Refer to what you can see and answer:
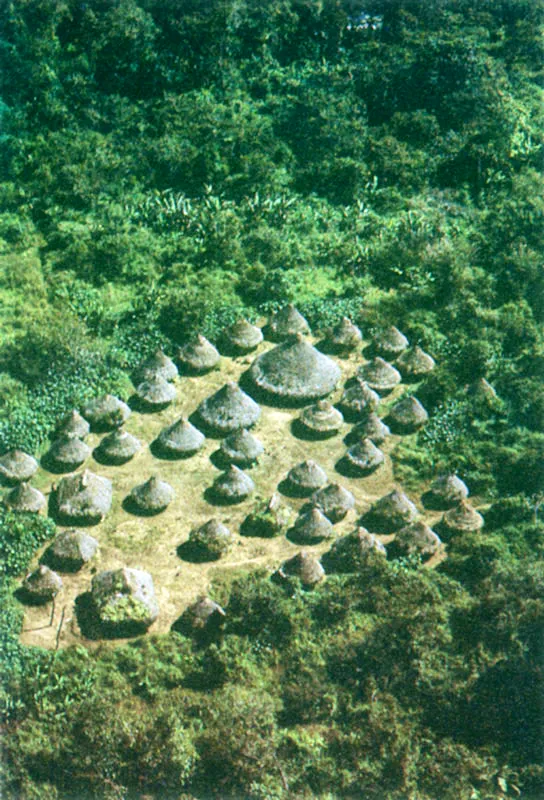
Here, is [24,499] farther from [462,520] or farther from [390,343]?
[390,343]

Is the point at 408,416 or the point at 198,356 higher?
the point at 198,356

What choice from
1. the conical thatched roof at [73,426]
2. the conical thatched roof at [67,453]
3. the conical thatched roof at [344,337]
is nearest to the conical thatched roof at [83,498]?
the conical thatched roof at [67,453]

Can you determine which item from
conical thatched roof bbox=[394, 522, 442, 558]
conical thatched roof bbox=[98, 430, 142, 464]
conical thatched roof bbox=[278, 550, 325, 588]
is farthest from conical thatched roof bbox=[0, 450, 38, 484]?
conical thatched roof bbox=[394, 522, 442, 558]

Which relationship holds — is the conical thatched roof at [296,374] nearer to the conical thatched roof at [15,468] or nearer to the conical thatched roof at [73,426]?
the conical thatched roof at [73,426]

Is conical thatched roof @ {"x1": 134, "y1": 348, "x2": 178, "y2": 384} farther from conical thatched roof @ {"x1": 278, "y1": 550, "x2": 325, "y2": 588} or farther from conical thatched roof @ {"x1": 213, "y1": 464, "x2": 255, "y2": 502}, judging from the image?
conical thatched roof @ {"x1": 278, "y1": 550, "x2": 325, "y2": 588}

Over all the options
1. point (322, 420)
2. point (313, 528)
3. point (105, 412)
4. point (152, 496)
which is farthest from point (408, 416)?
point (105, 412)
